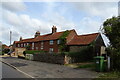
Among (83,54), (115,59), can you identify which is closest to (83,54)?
(83,54)

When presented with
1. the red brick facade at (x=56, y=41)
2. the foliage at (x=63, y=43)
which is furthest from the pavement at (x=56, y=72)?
the foliage at (x=63, y=43)

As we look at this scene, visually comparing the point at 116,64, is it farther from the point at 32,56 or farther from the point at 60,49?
the point at 60,49

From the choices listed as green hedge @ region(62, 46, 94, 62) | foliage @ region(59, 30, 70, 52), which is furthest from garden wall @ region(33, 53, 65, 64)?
foliage @ region(59, 30, 70, 52)

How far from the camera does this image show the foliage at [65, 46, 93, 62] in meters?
20.4

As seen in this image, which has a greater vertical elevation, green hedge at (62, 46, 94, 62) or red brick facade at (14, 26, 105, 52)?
red brick facade at (14, 26, 105, 52)

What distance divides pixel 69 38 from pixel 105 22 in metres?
12.3

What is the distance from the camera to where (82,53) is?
21828 millimetres

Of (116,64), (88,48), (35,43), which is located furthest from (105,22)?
(35,43)

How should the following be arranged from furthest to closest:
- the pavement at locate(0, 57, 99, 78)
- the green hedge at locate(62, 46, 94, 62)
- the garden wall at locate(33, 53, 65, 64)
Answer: the green hedge at locate(62, 46, 94, 62), the garden wall at locate(33, 53, 65, 64), the pavement at locate(0, 57, 99, 78)

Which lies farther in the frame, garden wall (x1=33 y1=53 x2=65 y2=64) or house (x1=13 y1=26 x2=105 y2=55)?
house (x1=13 y1=26 x2=105 y2=55)

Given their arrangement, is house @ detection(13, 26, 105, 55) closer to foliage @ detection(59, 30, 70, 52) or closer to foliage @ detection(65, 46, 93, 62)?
foliage @ detection(59, 30, 70, 52)

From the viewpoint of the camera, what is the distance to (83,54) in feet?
72.3

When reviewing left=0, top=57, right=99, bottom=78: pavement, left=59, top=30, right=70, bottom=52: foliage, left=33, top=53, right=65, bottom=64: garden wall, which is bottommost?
left=0, top=57, right=99, bottom=78: pavement

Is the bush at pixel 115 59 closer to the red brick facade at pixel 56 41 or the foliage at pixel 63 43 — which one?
the red brick facade at pixel 56 41
